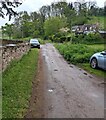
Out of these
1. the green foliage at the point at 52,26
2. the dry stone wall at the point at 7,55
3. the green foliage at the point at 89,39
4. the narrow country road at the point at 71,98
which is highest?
the green foliage at the point at 52,26

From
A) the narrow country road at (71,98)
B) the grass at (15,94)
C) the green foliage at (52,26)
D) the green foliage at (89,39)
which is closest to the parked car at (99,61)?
the narrow country road at (71,98)

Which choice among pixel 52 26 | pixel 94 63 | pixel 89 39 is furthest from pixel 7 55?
pixel 52 26

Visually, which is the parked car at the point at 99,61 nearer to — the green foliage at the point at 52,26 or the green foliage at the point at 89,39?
the green foliage at the point at 89,39

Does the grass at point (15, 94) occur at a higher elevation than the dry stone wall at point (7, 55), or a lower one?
lower

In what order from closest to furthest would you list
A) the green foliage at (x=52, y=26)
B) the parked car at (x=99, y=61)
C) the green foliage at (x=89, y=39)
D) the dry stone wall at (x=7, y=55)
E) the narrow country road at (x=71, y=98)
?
the narrow country road at (x=71, y=98) < the dry stone wall at (x=7, y=55) < the parked car at (x=99, y=61) < the green foliage at (x=89, y=39) < the green foliage at (x=52, y=26)

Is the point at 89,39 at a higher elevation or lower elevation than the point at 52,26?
lower

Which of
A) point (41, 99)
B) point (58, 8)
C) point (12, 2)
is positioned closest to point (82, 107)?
point (41, 99)

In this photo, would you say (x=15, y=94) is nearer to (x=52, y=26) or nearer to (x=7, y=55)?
(x=7, y=55)

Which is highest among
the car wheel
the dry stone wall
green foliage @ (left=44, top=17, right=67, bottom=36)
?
green foliage @ (left=44, top=17, right=67, bottom=36)

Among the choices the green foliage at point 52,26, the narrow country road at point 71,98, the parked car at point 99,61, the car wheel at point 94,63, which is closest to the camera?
the narrow country road at point 71,98

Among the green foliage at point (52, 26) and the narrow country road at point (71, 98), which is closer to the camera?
the narrow country road at point (71, 98)

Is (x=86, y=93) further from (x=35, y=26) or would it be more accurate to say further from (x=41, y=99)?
(x=35, y=26)

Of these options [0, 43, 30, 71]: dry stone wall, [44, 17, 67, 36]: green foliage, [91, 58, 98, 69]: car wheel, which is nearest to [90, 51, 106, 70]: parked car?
[91, 58, 98, 69]: car wheel

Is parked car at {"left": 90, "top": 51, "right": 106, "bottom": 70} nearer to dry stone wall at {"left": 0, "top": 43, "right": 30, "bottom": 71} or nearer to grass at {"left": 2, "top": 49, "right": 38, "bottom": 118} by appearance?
dry stone wall at {"left": 0, "top": 43, "right": 30, "bottom": 71}
